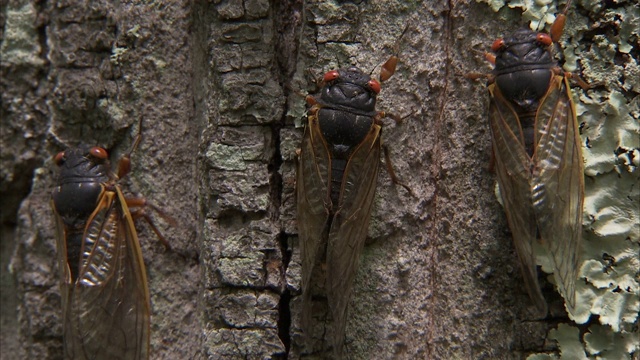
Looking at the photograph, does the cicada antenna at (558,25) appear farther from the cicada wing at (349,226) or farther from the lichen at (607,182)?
the cicada wing at (349,226)

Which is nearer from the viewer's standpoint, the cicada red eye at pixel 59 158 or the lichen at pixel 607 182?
the lichen at pixel 607 182

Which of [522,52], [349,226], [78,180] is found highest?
[522,52]

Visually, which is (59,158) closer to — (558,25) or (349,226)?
(349,226)

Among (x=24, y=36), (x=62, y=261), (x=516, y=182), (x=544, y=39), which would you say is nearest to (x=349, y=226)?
(x=516, y=182)

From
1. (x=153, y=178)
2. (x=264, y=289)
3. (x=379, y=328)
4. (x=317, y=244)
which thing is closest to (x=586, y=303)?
(x=379, y=328)

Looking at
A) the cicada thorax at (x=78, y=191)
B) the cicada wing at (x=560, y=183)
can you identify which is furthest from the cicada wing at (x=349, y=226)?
the cicada thorax at (x=78, y=191)

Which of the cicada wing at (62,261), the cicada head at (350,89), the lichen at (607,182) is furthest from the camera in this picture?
the cicada wing at (62,261)

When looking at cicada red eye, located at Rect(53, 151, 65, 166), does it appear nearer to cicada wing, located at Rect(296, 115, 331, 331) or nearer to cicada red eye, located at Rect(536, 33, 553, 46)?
cicada wing, located at Rect(296, 115, 331, 331)
